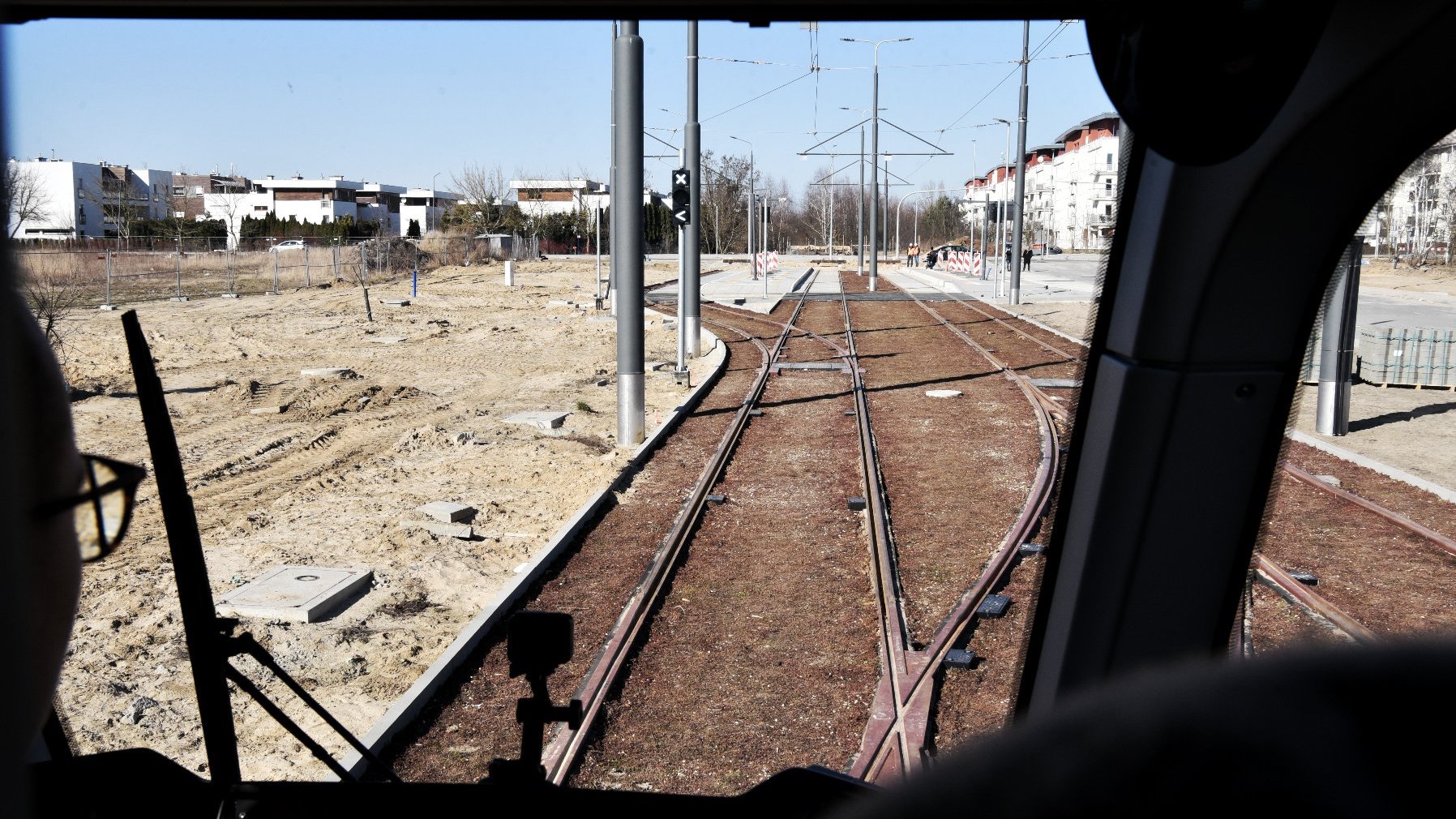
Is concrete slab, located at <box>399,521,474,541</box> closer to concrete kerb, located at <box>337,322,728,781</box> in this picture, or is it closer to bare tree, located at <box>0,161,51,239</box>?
concrete kerb, located at <box>337,322,728,781</box>

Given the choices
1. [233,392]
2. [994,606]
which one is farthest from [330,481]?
[233,392]

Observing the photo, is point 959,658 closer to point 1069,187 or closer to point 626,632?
point 626,632

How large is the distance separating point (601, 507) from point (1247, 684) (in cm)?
1005

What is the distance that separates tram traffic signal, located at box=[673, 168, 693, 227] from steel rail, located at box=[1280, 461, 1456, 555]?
918 centimetres

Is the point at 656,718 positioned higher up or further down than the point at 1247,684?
further down

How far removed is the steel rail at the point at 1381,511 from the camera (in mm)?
8359

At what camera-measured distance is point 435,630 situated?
7.55 meters

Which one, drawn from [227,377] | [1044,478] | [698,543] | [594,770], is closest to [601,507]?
[698,543]

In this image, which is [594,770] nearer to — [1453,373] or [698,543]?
[698,543]

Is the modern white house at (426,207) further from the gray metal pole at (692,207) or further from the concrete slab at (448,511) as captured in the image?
the concrete slab at (448,511)

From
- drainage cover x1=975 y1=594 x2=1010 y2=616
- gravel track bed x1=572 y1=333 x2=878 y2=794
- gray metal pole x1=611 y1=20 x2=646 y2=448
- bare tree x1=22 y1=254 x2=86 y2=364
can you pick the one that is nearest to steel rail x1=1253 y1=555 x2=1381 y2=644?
drainage cover x1=975 y1=594 x2=1010 y2=616

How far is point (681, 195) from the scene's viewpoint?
17438 mm

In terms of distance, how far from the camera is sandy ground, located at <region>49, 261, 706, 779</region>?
6504mm

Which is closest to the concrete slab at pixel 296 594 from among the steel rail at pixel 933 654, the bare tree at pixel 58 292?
the steel rail at pixel 933 654
